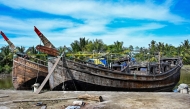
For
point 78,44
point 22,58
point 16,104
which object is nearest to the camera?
point 16,104

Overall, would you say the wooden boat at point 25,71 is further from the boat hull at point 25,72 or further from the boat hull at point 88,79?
the boat hull at point 88,79

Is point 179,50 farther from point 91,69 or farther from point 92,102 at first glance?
point 92,102

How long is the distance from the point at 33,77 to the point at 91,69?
19.8 feet

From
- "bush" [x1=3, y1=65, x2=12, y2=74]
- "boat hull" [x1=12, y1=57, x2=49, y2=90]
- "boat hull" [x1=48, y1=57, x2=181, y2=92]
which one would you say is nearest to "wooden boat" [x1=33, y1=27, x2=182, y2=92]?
"boat hull" [x1=48, y1=57, x2=181, y2=92]

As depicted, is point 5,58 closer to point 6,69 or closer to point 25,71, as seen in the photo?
point 6,69

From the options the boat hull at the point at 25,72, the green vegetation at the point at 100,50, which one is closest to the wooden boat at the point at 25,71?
the boat hull at the point at 25,72

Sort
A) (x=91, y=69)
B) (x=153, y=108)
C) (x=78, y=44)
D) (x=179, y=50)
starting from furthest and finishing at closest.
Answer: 1. (x=179, y=50)
2. (x=78, y=44)
3. (x=91, y=69)
4. (x=153, y=108)

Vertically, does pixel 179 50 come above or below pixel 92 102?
above

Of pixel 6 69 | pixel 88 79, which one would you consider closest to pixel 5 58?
pixel 6 69

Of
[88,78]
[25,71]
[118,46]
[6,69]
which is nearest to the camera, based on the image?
[88,78]

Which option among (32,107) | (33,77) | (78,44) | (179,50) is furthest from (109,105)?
(179,50)

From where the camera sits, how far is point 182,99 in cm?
655

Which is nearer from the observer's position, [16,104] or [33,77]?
[16,104]

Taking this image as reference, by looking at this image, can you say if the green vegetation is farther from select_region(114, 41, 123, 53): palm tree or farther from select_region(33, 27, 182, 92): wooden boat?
select_region(33, 27, 182, 92): wooden boat
